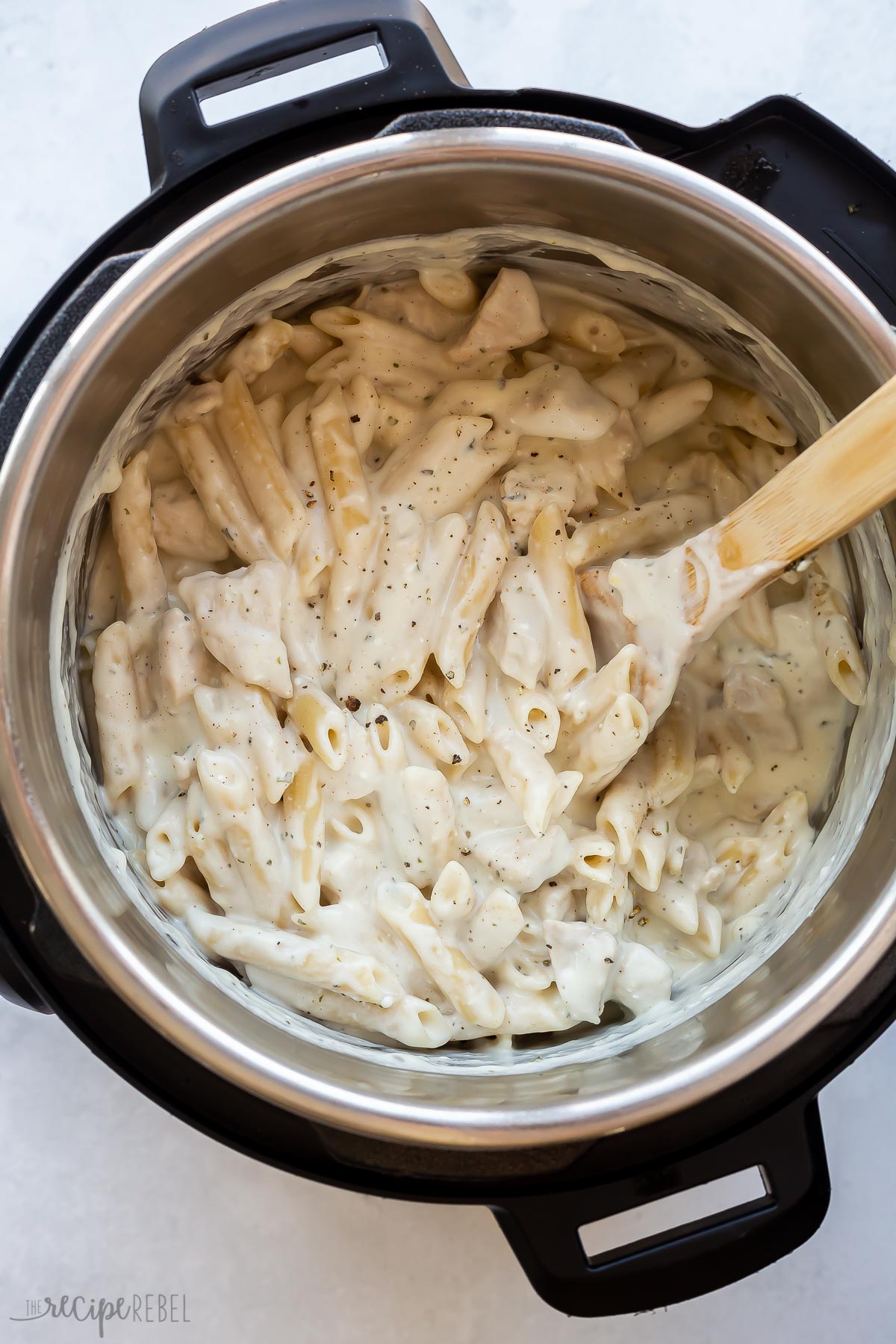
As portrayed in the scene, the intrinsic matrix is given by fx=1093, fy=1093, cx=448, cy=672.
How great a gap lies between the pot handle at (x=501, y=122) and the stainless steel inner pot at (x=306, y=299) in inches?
0.7

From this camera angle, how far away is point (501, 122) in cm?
88

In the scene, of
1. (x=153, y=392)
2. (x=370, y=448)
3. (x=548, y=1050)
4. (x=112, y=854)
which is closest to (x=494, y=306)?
(x=370, y=448)

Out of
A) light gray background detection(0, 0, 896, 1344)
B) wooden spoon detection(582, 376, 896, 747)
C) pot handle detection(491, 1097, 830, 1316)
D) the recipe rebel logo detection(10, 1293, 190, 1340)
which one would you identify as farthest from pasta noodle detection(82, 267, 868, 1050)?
the recipe rebel logo detection(10, 1293, 190, 1340)

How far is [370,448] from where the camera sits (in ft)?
3.77

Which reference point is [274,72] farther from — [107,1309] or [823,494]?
[107,1309]

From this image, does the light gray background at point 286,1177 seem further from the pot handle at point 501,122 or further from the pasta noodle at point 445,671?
the pot handle at point 501,122

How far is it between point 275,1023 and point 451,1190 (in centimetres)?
21

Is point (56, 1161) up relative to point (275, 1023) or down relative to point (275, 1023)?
down

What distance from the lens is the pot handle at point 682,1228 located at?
3.19 feet

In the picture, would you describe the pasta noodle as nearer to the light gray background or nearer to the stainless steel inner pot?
the stainless steel inner pot

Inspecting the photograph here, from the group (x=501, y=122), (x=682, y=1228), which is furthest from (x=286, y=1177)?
(x=501, y=122)

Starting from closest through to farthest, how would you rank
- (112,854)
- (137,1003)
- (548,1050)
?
(137,1003)
(112,854)
(548,1050)

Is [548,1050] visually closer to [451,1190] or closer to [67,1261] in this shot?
[451,1190]

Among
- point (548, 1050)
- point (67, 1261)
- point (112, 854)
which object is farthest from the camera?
point (67, 1261)
